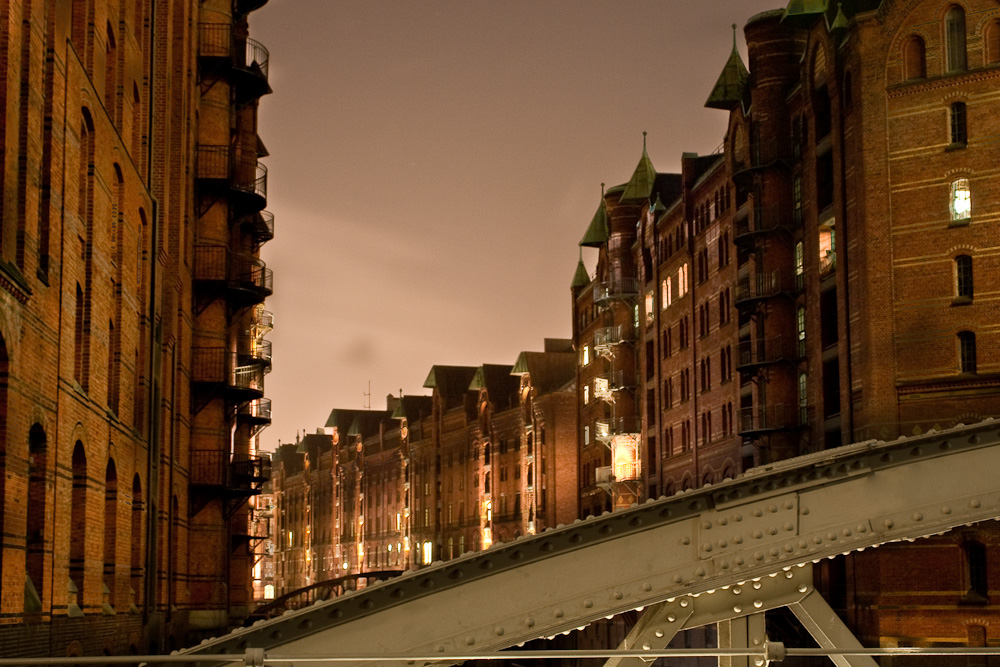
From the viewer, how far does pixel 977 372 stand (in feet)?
123

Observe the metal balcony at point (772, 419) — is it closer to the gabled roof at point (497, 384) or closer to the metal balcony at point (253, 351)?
the metal balcony at point (253, 351)

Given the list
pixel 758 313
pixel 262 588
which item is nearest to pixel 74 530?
pixel 758 313

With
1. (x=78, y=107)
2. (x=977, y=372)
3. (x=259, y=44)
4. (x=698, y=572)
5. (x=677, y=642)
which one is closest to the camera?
(x=698, y=572)

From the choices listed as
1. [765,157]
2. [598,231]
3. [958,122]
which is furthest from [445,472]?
[958,122]

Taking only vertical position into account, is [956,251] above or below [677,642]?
above

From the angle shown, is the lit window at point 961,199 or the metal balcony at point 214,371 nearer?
the metal balcony at point 214,371

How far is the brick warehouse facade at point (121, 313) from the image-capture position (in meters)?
14.7

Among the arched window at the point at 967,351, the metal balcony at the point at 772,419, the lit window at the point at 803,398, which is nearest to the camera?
the arched window at the point at 967,351

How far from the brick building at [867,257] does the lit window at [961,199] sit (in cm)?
6

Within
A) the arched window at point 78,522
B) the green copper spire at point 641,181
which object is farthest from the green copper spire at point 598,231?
the arched window at point 78,522

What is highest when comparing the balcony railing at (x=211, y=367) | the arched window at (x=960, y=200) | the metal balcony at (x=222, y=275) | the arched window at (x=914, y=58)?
the arched window at (x=914, y=58)

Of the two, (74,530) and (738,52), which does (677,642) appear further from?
(74,530)

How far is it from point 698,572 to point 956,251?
32767 mm

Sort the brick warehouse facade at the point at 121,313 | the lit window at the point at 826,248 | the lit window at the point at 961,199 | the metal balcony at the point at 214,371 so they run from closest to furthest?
the brick warehouse facade at the point at 121,313, the metal balcony at the point at 214,371, the lit window at the point at 961,199, the lit window at the point at 826,248
